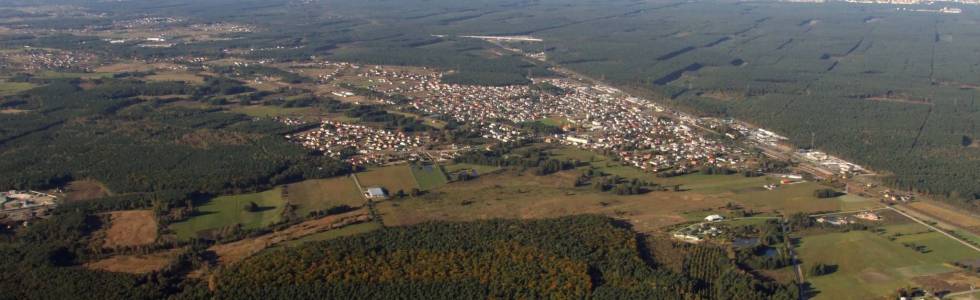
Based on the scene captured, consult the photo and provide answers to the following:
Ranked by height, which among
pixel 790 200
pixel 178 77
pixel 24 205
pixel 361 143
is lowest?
pixel 790 200

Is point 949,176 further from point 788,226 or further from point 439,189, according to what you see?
point 439,189

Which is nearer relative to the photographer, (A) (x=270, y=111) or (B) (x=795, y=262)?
(B) (x=795, y=262)

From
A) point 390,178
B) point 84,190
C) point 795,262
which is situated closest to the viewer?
point 795,262

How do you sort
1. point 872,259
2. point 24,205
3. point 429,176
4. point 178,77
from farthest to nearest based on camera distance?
point 178,77 → point 429,176 → point 24,205 → point 872,259

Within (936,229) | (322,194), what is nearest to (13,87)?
(322,194)

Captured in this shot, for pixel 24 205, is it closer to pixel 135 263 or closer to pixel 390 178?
pixel 135 263

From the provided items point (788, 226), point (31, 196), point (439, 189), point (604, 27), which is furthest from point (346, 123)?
point (604, 27)

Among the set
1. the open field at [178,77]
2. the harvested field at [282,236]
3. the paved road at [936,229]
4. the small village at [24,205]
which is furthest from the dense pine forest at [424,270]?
the open field at [178,77]

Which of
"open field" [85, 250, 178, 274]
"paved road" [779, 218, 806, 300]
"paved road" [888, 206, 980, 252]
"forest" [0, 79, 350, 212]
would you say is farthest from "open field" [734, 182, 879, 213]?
"open field" [85, 250, 178, 274]

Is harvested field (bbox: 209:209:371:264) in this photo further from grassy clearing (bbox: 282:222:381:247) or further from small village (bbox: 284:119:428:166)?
small village (bbox: 284:119:428:166)
